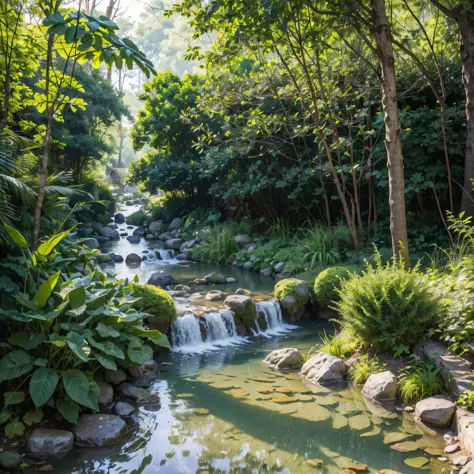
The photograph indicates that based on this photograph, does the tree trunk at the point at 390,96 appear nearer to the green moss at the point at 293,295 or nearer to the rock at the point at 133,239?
the green moss at the point at 293,295

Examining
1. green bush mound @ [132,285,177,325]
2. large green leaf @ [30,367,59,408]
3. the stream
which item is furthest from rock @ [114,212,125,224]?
large green leaf @ [30,367,59,408]

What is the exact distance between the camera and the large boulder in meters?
8.25

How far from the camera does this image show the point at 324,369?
584 cm

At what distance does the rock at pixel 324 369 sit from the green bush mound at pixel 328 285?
269 cm

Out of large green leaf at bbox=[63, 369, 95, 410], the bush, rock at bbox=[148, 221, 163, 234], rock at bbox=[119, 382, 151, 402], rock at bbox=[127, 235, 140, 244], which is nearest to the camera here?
large green leaf at bbox=[63, 369, 95, 410]

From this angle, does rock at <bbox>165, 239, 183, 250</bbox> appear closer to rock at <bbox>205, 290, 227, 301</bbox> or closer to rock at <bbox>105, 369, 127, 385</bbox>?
rock at <bbox>205, 290, 227, 301</bbox>

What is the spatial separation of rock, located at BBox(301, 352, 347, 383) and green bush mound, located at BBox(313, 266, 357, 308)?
2.69 metres

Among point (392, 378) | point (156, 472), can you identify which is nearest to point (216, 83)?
point (392, 378)

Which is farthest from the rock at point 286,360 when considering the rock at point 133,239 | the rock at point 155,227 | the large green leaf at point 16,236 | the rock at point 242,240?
the rock at point 155,227

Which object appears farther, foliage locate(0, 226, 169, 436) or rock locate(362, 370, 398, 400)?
rock locate(362, 370, 398, 400)

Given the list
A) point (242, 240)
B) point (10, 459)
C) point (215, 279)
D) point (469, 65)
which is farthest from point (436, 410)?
point (242, 240)

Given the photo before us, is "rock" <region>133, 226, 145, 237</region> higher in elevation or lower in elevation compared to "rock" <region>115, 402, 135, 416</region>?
higher

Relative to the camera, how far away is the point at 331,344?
6.47m

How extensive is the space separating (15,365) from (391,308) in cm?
376
